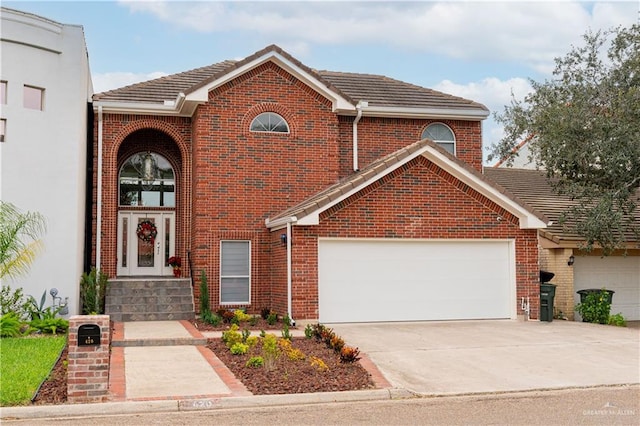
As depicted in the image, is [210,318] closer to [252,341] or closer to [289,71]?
[252,341]

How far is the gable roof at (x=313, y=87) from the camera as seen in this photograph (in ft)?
62.8

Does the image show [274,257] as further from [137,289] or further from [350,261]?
[137,289]

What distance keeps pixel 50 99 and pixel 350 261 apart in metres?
8.30

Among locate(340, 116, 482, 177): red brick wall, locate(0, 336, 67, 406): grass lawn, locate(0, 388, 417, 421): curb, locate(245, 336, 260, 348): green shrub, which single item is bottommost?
locate(0, 388, 417, 421): curb

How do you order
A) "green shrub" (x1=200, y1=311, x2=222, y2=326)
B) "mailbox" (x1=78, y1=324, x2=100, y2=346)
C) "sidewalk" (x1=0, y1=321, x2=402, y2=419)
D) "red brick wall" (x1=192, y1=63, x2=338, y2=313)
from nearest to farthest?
"sidewalk" (x1=0, y1=321, x2=402, y2=419)
"mailbox" (x1=78, y1=324, x2=100, y2=346)
"green shrub" (x1=200, y1=311, x2=222, y2=326)
"red brick wall" (x1=192, y1=63, x2=338, y2=313)

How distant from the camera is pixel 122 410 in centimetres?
898

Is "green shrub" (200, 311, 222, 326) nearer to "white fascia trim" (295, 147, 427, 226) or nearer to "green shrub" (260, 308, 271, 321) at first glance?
"green shrub" (260, 308, 271, 321)

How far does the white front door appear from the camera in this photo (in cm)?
2066

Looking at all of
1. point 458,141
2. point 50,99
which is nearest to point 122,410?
point 50,99

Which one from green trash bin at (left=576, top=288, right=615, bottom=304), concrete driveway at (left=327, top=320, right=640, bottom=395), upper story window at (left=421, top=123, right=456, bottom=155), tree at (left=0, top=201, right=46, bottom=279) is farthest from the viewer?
upper story window at (left=421, top=123, right=456, bottom=155)

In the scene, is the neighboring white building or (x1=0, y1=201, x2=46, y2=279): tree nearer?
(x1=0, y1=201, x2=46, y2=279): tree

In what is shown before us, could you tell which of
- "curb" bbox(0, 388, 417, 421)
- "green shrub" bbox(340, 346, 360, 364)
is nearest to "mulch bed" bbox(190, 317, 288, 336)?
"green shrub" bbox(340, 346, 360, 364)

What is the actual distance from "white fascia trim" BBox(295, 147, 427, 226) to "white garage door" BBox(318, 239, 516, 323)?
74cm

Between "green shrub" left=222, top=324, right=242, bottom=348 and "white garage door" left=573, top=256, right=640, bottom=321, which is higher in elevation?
"white garage door" left=573, top=256, right=640, bottom=321
